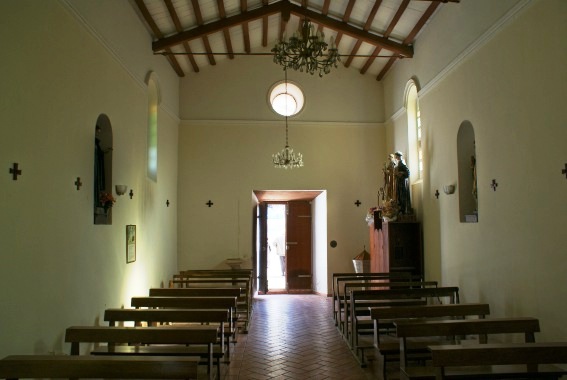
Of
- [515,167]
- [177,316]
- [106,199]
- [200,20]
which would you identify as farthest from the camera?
[200,20]

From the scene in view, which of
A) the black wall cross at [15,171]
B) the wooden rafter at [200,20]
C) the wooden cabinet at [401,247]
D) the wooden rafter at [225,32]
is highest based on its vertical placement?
the wooden rafter at [225,32]

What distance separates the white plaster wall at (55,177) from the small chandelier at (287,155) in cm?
317

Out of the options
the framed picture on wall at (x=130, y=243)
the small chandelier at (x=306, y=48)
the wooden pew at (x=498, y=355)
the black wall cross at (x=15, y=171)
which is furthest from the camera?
the framed picture on wall at (x=130, y=243)

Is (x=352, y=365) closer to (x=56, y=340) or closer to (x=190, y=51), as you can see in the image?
(x=56, y=340)

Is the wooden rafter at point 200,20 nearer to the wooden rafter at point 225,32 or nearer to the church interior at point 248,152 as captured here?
the church interior at point 248,152

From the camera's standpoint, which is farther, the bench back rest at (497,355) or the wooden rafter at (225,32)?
the wooden rafter at (225,32)

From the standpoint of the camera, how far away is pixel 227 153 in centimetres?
1074

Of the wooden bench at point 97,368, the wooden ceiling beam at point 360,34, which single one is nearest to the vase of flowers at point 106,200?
the wooden bench at point 97,368

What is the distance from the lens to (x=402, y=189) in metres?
8.49

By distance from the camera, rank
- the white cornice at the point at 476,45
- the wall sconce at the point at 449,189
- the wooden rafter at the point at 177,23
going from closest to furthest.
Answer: the white cornice at the point at 476,45 < the wall sconce at the point at 449,189 < the wooden rafter at the point at 177,23

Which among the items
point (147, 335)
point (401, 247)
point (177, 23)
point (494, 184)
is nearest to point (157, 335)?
point (147, 335)

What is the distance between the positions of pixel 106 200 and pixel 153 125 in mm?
3267

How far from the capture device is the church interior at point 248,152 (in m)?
4.35

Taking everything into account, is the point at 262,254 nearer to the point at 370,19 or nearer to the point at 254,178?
the point at 254,178
